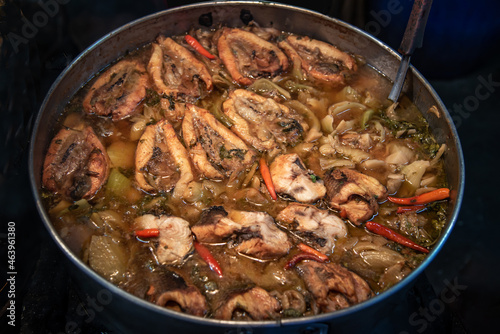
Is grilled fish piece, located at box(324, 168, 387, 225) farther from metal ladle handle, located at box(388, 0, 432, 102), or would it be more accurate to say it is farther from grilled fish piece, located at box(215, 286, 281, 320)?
metal ladle handle, located at box(388, 0, 432, 102)

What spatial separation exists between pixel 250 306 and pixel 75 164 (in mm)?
1681

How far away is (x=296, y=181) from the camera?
2988mm

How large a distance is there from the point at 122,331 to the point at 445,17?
4.34m

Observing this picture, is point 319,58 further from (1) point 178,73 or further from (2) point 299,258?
(2) point 299,258

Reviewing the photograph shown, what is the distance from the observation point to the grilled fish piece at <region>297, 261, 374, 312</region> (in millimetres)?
2470

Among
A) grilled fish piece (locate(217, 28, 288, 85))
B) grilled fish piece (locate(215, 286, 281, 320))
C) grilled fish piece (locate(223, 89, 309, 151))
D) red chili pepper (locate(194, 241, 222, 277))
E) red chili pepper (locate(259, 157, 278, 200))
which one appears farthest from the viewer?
grilled fish piece (locate(217, 28, 288, 85))

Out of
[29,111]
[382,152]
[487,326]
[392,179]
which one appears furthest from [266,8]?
[487,326]

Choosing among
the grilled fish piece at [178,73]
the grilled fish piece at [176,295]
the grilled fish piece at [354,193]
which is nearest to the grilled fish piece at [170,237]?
the grilled fish piece at [176,295]

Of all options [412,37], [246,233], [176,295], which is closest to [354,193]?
[246,233]

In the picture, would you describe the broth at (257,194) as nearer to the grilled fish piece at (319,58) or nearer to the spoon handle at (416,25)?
the grilled fish piece at (319,58)

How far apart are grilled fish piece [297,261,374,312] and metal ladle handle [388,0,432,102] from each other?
179cm

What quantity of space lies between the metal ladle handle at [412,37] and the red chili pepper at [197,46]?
5.67ft

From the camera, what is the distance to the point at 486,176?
4613 millimetres

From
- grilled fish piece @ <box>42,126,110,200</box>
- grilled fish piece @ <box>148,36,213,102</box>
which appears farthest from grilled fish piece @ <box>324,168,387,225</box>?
grilled fish piece @ <box>42,126,110,200</box>
